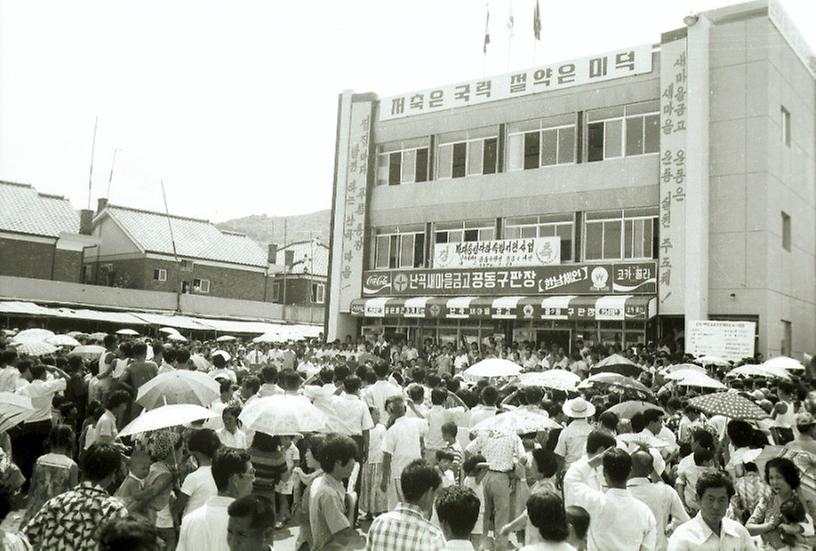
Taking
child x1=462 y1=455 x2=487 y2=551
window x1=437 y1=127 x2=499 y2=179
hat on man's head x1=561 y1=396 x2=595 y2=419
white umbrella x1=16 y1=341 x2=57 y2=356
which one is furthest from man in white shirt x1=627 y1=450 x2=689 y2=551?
window x1=437 y1=127 x2=499 y2=179

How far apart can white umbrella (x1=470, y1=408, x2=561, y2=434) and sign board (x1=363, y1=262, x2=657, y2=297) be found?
1648 cm

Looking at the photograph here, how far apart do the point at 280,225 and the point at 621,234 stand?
4954 inches

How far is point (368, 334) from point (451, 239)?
5266 millimetres

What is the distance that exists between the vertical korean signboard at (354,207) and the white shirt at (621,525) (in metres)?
24.3

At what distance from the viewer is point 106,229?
1746 inches

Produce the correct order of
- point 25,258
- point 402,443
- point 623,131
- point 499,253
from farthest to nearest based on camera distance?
point 25,258 < point 499,253 < point 623,131 < point 402,443

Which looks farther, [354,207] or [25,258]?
[25,258]

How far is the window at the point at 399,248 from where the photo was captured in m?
28.3

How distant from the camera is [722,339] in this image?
58.9ft

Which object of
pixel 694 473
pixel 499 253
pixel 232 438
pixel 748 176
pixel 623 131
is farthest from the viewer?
pixel 499 253

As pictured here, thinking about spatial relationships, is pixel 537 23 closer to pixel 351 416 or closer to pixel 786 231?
pixel 786 231

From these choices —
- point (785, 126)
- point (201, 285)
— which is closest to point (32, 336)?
point (785, 126)

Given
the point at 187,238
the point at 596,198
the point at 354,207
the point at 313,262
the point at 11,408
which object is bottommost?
the point at 11,408

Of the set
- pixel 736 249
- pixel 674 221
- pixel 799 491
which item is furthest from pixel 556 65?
pixel 799 491
